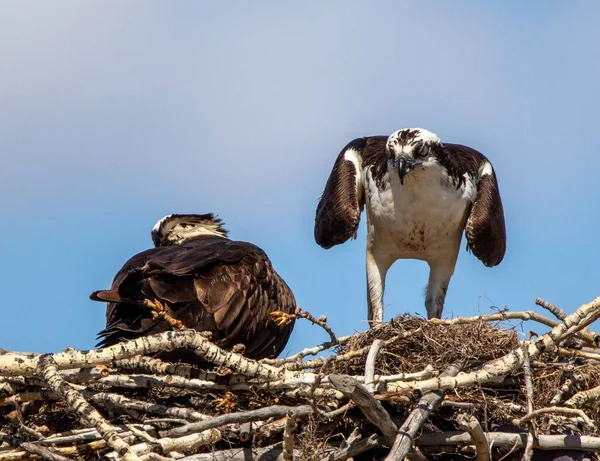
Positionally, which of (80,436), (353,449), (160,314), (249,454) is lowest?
(353,449)

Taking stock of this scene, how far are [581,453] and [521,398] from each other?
0.54 meters

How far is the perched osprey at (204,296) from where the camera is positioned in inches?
315

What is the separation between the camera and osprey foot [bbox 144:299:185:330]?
7.81 meters

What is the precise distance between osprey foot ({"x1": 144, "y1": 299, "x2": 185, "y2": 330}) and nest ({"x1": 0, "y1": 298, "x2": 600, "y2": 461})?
26cm

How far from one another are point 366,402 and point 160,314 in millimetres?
1675

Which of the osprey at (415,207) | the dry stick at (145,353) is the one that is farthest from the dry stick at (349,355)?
the osprey at (415,207)

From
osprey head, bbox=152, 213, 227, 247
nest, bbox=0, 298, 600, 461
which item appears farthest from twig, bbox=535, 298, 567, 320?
osprey head, bbox=152, 213, 227, 247

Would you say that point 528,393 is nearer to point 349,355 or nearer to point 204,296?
point 349,355

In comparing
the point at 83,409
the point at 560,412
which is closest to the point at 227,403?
the point at 83,409

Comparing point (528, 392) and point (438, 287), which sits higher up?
point (438, 287)

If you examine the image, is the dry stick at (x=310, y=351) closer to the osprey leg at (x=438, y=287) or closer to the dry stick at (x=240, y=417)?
the dry stick at (x=240, y=417)

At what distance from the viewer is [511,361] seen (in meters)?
Answer: 7.39

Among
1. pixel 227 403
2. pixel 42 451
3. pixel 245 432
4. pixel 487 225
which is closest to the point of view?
pixel 42 451

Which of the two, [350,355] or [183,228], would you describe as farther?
[183,228]
